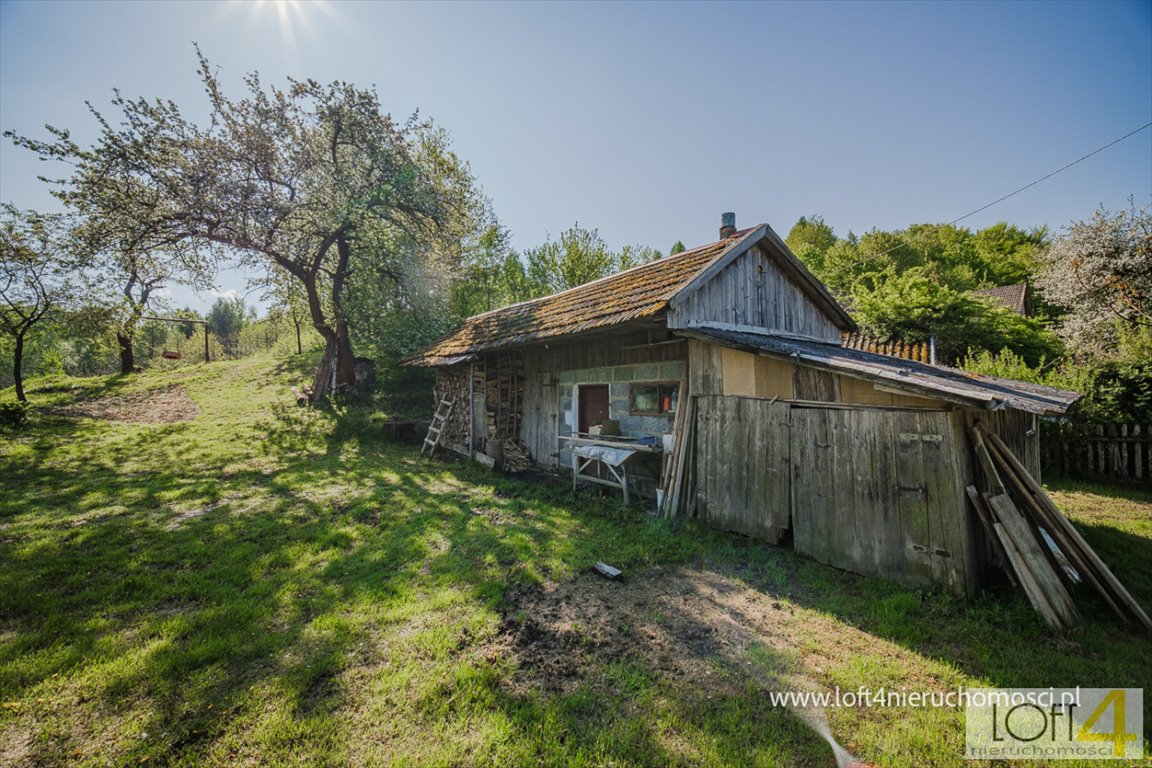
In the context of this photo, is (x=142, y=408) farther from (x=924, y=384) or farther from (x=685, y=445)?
(x=924, y=384)

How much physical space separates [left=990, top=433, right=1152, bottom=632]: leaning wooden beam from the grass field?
0.21m

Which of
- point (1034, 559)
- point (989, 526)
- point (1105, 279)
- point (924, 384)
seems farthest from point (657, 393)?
point (1105, 279)

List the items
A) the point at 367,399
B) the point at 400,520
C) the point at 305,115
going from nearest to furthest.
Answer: the point at 400,520 < the point at 305,115 < the point at 367,399

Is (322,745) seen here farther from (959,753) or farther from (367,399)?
(367,399)

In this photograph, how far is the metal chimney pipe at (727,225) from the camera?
9684 mm

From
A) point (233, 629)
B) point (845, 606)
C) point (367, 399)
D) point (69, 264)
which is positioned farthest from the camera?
point (367, 399)

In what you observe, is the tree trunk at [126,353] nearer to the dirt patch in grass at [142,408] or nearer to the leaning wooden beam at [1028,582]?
the dirt patch in grass at [142,408]

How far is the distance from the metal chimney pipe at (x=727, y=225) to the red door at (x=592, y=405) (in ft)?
15.0

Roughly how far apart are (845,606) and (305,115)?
19.3 m

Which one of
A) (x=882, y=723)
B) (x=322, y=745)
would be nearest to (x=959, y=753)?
(x=882, y=723)

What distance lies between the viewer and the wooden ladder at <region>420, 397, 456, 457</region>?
40.3 ft

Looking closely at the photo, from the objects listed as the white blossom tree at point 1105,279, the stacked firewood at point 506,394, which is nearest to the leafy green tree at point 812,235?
the white blossom tree at point 1105,279

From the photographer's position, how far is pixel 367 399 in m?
17.1

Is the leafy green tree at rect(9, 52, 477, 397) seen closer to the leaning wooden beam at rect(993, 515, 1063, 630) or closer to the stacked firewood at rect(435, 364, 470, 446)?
the stacked firewood at rect(435, 364, 470, 446)
